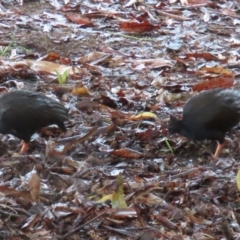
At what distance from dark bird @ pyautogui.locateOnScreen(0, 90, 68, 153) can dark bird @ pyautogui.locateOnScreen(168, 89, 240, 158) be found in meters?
0.95

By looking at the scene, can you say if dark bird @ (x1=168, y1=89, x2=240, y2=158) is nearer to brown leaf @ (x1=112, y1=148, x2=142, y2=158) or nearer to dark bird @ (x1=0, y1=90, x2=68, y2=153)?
brown leaf @ (x1=112, y1=148, x2=142, y2=158)

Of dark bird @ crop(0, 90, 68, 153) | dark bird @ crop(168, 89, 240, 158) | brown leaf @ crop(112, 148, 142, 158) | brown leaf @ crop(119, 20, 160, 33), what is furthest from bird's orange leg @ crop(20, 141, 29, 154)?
brown leaf @ crop(119, 20, 160, 33)

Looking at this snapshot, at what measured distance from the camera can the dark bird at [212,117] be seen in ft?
15.7

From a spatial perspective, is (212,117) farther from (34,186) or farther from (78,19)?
(78,19)

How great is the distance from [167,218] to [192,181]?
0.56m

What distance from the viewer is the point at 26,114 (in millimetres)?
4680

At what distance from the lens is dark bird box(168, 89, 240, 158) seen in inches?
188

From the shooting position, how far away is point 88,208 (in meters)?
3.80

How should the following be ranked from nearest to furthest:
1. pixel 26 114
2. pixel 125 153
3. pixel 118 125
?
pixel 26 114
pixel 125 153
pixel 118 125

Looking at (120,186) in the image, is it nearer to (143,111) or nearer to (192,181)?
(192,181)

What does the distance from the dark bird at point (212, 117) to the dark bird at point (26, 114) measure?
95 cm

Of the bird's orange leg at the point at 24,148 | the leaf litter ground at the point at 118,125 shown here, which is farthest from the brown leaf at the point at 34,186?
the bird's orange leg at the point at 24,148

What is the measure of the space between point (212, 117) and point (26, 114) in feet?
4.55

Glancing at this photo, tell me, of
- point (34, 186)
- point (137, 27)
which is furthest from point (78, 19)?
point (34, 186)
